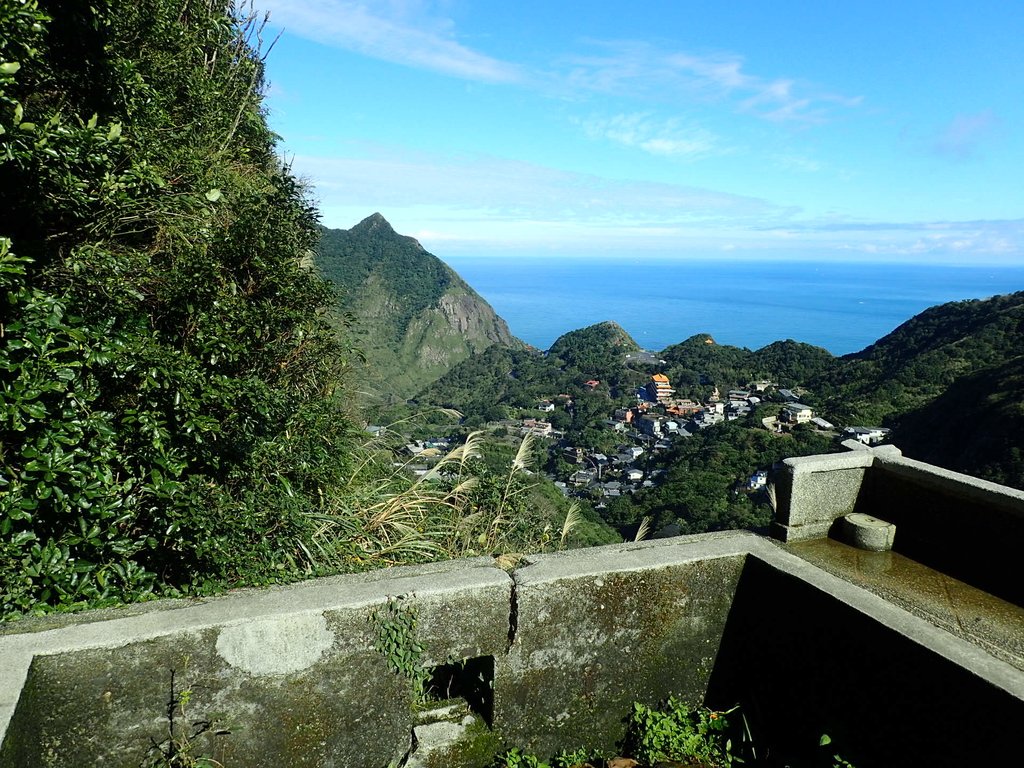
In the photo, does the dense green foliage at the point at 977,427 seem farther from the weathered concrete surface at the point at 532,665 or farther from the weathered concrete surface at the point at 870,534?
the weathered concrete surface at the point at 532,665

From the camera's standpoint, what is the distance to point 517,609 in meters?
2.62

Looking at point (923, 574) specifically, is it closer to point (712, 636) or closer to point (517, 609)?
point (712, 636)

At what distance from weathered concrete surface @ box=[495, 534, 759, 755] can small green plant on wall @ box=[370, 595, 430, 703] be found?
0.40 meters

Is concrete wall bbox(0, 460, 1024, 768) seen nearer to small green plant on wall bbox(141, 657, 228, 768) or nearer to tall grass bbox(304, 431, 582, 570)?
small green plant on wall bbox(141, 657, 228, 768)

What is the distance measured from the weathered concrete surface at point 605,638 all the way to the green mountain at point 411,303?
2568 inches

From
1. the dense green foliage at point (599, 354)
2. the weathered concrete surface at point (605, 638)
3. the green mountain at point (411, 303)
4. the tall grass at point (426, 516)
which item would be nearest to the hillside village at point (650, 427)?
the dense green foliage at point (599, 354)

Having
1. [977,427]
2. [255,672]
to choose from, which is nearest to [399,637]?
[255,672]

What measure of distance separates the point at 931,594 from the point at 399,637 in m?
2.70

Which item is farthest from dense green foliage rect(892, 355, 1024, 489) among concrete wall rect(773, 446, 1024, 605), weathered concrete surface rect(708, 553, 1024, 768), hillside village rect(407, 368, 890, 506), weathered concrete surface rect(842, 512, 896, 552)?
weathered concrete surface rect(708, 553, 1024, 768)

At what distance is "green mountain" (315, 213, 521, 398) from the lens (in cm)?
7612

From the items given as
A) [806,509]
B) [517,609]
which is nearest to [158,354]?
[517,609]

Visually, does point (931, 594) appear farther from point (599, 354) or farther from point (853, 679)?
point (599, 354)

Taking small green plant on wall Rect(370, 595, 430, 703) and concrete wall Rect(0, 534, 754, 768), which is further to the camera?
small green plant on wall Rect(370, 595, 430, 703)

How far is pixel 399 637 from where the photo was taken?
2.46 meters
